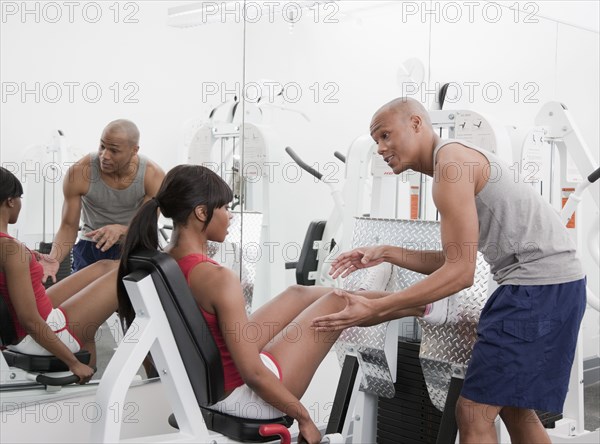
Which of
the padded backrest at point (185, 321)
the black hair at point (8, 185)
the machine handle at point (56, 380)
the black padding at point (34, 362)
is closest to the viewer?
the padded backrest at point (185, 321)

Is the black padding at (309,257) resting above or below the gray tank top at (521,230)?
below

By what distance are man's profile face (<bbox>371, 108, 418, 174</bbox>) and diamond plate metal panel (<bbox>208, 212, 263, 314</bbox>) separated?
1371mm

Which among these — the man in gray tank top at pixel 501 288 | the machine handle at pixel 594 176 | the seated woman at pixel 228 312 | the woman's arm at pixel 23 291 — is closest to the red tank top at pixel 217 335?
the seated woman at pixel 228 312

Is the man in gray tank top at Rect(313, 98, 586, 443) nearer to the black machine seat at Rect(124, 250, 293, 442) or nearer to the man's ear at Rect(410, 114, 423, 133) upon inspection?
the man's ear at Rect(410, 114, 423, 133)

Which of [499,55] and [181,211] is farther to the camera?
[499,55]

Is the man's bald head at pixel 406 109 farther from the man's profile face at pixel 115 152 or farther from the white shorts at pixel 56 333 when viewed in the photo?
the white shorts at pixel 56 333

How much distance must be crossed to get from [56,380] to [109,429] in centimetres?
120

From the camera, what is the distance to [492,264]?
7.26ft

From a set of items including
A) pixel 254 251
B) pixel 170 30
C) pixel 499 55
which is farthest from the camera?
pixel 499 55

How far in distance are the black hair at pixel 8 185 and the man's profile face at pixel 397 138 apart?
151cm

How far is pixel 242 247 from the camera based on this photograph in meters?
3.40

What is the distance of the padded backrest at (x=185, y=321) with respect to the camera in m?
1.99

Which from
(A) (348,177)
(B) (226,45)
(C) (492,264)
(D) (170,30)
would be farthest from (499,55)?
(C) (492,264)

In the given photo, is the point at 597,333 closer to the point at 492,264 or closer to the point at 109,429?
the point at 492,264
